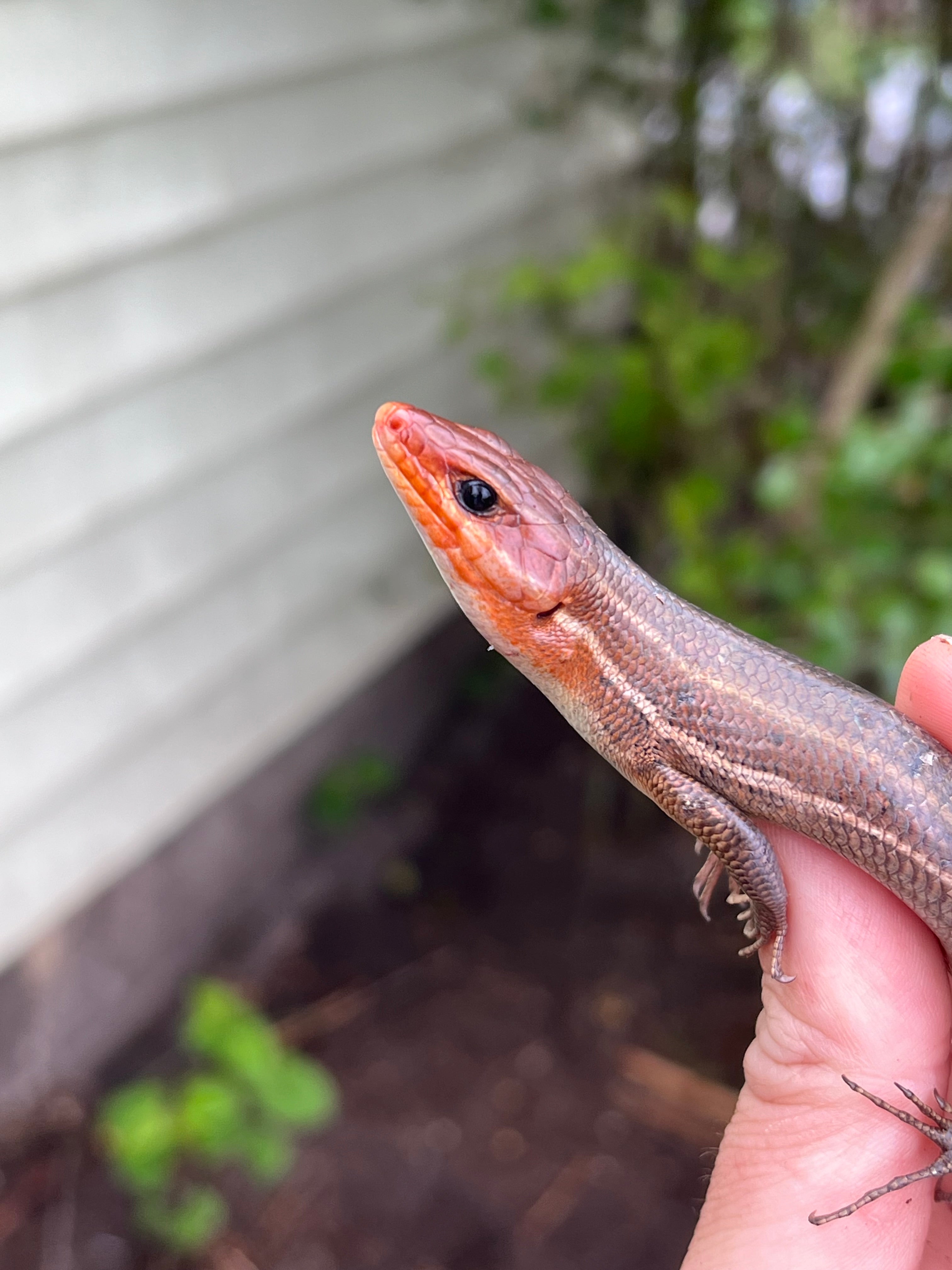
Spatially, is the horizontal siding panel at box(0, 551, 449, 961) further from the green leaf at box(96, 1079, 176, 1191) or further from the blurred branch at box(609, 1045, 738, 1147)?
the blurred branch at box(609, 1045, 738, 1147)

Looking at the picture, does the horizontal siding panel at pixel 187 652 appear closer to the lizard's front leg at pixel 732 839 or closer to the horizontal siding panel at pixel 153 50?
the horizontal siding panel at pixel 153 50

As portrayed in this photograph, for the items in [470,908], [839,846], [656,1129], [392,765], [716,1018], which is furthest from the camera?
[392,765]

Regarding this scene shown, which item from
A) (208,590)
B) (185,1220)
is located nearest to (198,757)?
(208,590)

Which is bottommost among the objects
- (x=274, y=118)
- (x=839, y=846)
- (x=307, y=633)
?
(x=839, y=846)

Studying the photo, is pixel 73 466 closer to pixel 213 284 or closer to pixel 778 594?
pixel 213 284

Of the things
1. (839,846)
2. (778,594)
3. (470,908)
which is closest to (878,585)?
(778,594)

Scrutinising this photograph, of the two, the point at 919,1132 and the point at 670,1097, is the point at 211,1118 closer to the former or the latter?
the point at 670,1097

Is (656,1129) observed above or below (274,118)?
below

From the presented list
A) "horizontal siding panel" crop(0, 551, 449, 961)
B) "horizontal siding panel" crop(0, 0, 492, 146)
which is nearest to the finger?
"horizontal siding panel" crop(0, 0, 492, 146)

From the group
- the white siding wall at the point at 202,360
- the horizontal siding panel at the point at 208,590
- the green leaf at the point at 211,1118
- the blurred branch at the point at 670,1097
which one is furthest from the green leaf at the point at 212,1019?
the blurred branch at the point at 670,1097
